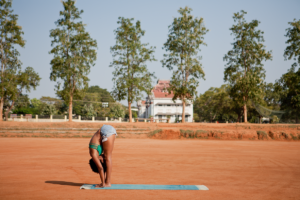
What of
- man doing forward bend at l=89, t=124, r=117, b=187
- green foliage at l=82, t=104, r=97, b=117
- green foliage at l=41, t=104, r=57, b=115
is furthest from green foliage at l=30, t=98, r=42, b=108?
man doing forward bend at l=89, t=124, r=117, b=187

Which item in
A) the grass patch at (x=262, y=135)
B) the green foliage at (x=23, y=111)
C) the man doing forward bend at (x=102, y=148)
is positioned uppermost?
the green foliage at (x=23, y=111)

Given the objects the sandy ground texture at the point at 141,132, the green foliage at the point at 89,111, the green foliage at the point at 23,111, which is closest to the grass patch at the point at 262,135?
the sandy ground texture at the point at 141,132

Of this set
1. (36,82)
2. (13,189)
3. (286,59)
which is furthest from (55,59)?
(286,59)

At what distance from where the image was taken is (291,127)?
2695cm

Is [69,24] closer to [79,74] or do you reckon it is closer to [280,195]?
[79,74]

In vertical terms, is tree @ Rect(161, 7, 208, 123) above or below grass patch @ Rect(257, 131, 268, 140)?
above

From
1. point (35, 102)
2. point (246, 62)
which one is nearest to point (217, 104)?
point (246, 62)

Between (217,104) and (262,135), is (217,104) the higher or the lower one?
the higher one

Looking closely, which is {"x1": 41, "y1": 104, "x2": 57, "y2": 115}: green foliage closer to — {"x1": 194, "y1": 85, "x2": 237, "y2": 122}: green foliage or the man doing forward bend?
{"x1": 194, "y1": 85, "x2": 237, "y2": 122}: green foliage

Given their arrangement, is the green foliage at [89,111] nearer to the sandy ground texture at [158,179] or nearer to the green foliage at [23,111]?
the green foliage at [23,111]

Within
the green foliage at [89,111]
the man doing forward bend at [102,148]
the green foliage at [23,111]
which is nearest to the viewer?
the man doing forward bend at [102,148]

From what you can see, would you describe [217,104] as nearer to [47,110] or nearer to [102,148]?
[47,110]

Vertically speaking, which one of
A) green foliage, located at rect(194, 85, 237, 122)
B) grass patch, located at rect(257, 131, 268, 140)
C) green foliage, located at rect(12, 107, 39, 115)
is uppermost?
green foliage, located at rect(194, 85, 237, 122)

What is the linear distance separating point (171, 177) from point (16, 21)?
33.2 m
